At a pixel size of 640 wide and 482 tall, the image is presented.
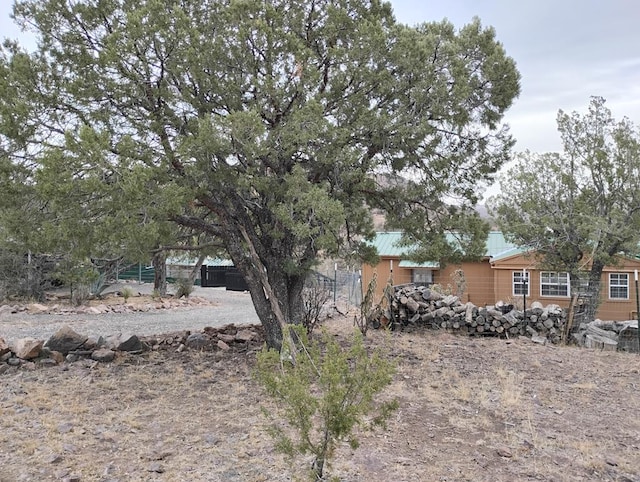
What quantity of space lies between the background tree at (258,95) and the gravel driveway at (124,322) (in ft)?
17.4

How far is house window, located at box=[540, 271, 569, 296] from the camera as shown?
1747 centimetres

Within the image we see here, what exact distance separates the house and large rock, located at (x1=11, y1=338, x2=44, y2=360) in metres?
9.97

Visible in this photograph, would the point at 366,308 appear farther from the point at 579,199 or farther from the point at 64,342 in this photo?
the point at 579,199

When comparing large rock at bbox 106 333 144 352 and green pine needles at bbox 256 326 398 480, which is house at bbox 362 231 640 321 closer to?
large rock at bbox 106 333 144 352

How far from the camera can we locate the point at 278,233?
632 cm

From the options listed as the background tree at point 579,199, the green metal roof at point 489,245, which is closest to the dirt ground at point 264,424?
the background tree at point 579,199

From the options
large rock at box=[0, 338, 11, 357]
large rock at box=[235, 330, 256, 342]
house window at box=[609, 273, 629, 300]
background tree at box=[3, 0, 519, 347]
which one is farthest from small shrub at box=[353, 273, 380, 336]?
house window at box=[609, 273, 629, 300]

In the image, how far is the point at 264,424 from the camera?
14.6 feet

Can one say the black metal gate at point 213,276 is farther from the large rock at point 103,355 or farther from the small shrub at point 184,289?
the large rock at point 103,355

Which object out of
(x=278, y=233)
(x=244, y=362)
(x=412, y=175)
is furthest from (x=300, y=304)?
(x=412, y=175)

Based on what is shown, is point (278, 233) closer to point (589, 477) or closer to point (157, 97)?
point (157, 97)

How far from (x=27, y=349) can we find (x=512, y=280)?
15953 mm

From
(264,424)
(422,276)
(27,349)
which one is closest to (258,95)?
(264,424)

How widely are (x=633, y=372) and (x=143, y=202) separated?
7.13 metres
